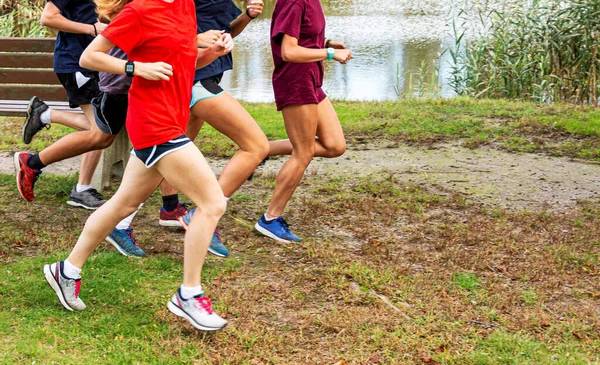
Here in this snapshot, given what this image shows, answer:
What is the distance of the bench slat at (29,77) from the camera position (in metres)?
6.96

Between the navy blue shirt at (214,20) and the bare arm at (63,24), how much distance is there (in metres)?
0.86

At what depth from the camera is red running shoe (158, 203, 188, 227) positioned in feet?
17.5

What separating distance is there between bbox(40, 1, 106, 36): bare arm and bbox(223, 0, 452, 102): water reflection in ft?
21.6

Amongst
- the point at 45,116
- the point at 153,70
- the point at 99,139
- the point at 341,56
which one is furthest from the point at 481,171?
the point at 153,70

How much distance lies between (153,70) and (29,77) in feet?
12.9

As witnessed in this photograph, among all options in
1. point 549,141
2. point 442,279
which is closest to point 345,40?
point 549,141

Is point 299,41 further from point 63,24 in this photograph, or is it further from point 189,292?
point 189,292

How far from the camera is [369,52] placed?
15445 mm

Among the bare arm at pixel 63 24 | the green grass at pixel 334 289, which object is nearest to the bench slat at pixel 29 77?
the green grass at pixel 334 289

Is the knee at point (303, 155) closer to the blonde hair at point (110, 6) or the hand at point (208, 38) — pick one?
the hand at point (208, 38)

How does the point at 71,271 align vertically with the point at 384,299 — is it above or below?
above

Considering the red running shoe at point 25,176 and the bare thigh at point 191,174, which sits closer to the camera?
the bare thigh at point 191,174

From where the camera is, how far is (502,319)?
13.2ft

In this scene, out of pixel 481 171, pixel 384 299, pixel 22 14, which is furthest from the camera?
pixel 22 14
